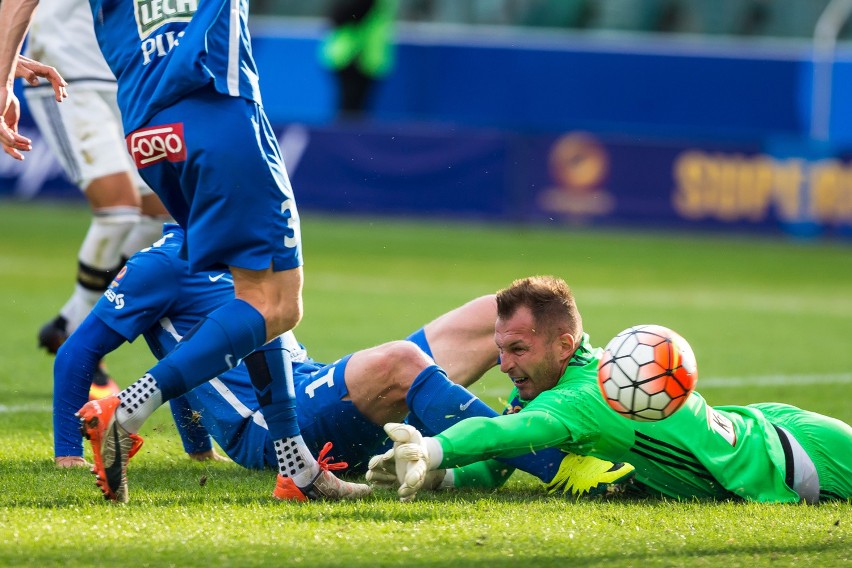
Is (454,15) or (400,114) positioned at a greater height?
(454,15)

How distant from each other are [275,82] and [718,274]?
9.08m

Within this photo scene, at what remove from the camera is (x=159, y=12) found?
3922 millimetres

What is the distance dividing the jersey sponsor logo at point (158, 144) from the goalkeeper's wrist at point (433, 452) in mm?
1065

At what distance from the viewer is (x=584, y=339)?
4.37 metres

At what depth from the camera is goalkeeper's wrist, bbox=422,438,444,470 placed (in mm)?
3709

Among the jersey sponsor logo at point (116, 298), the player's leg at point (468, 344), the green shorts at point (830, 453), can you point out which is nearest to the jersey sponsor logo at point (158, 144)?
the jersey sponsor logo at point (116, 298)

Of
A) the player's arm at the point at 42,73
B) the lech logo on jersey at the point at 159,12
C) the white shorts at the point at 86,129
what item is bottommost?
the white shorts at the point at 86,129

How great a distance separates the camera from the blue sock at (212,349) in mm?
3764

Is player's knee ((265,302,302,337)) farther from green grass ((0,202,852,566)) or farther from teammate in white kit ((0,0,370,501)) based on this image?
green grass ((0,202,852,566))

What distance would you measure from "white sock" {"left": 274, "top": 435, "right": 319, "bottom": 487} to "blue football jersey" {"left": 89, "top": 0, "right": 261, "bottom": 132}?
1.03 meters

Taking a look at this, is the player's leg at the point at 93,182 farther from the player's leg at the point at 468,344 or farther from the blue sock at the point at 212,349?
the blue sock at the point at 212,349

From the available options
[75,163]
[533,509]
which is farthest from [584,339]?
[75,163]

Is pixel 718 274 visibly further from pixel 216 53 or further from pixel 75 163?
pixel 216 53

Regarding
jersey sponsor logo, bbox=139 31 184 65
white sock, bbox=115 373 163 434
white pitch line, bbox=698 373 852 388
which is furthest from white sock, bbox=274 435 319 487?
white pitch line, bbox=698 373 852 388
